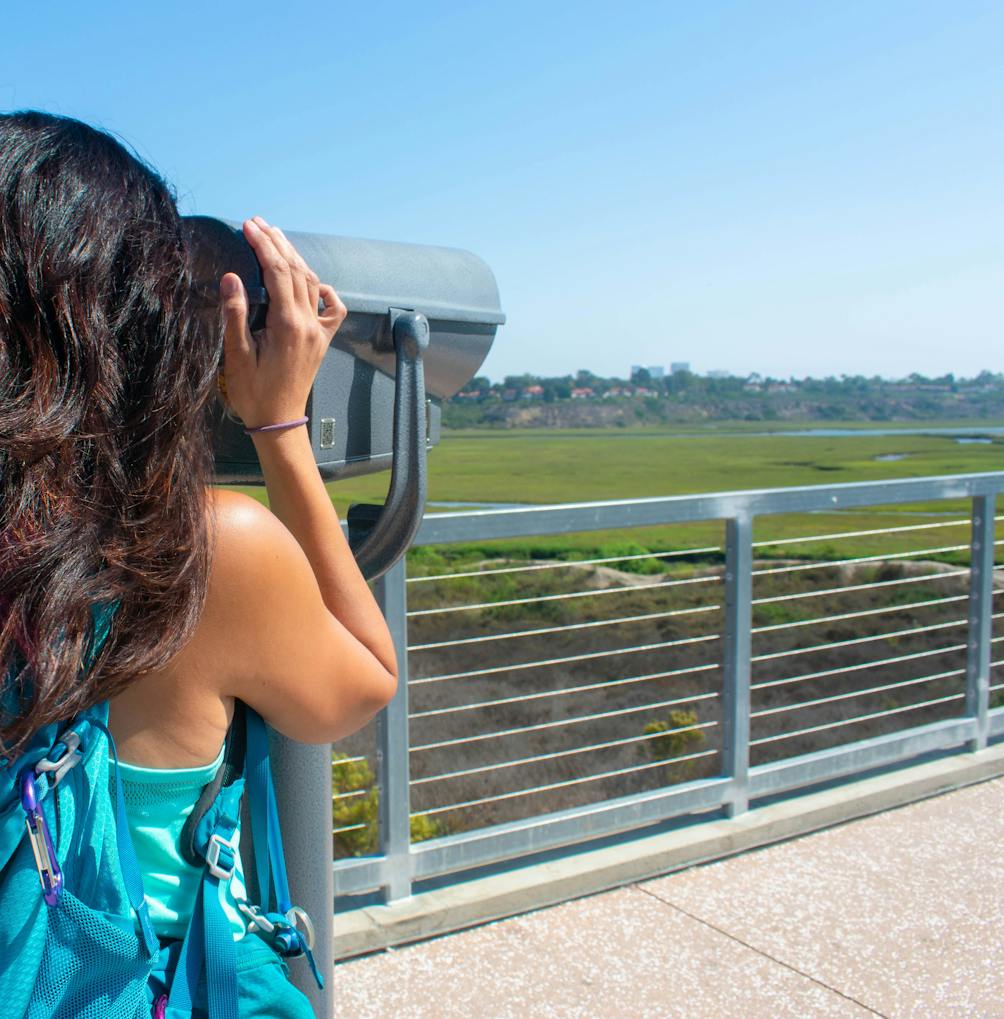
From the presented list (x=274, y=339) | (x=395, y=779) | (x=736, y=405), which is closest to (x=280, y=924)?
(x=274, y=339)

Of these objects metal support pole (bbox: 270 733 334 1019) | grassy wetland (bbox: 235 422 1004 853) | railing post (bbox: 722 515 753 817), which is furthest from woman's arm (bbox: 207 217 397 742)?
railing post (bbox: 722 515 753 817)

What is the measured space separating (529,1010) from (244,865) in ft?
4.69

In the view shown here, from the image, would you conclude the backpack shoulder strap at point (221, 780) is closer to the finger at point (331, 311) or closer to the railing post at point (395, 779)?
the finger at point (331, 311)

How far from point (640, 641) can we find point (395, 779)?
29735 mm

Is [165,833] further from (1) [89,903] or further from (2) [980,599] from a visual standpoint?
(2) [980,599]

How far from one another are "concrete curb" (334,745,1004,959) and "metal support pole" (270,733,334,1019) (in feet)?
4.42

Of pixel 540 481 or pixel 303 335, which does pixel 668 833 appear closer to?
pixel 303 335

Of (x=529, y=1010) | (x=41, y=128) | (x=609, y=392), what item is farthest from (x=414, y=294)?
(x=609, y=392)

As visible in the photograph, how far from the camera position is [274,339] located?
112cm

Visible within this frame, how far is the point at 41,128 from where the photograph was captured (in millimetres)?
971

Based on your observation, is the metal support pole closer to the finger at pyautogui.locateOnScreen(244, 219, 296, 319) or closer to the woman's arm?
the woman's arm

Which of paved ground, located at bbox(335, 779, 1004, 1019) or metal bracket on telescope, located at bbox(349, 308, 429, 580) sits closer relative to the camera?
metal bracket on telescope, located at bbox(349, 308, 429, 580)

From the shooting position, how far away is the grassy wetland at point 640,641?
3879 mm

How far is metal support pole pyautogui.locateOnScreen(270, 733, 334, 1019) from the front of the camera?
1.46 m
